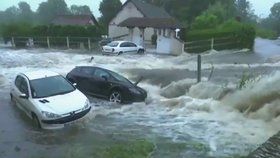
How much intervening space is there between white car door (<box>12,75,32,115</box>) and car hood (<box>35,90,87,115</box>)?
603 mm

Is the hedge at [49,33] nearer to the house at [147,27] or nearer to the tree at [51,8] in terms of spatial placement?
the house at [147,27]

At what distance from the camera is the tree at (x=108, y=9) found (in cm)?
7850

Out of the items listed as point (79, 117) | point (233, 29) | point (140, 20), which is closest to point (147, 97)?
point (79, 117)

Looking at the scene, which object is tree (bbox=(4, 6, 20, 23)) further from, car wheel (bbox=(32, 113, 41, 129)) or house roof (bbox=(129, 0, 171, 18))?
car wheel (bbox=(32, 113, 41, 129))

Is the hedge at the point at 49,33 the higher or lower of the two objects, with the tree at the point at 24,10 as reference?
lower

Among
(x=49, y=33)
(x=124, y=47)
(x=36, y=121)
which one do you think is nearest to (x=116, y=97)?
(x=36, y=121)

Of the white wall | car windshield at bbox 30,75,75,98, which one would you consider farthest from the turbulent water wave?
the white wall

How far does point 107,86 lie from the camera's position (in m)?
19.8

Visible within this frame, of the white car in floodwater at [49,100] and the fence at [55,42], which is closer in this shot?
the white car in floodwater at [49,100]

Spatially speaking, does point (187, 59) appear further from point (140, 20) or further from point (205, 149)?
point (205, 149)

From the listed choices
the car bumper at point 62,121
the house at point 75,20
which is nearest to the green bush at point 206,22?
the house at point 75,20

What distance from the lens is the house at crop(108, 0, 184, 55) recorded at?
44156mm

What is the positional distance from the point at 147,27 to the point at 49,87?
1434 inches

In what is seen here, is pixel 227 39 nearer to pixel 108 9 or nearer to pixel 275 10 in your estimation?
pixel 108 9
